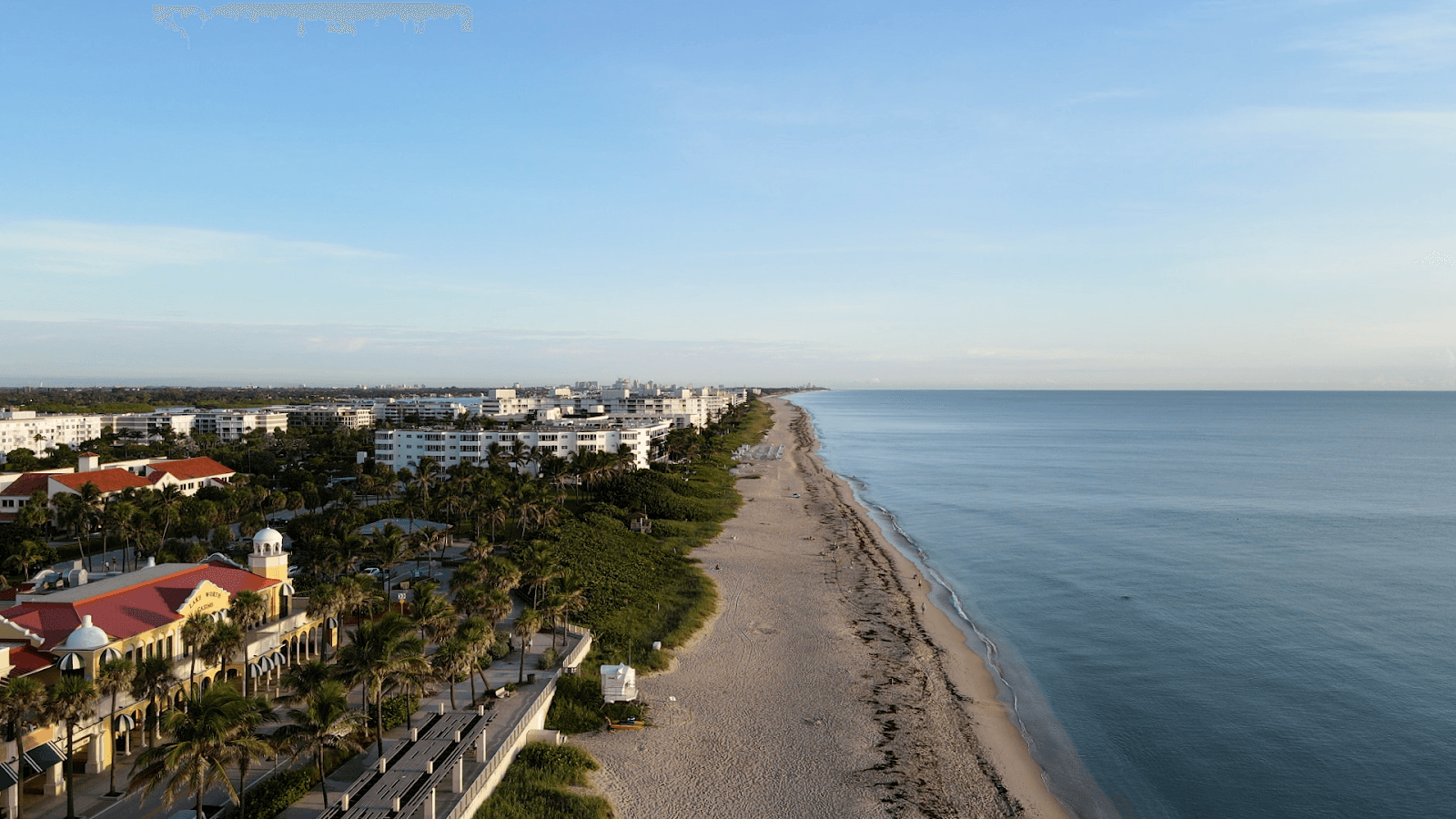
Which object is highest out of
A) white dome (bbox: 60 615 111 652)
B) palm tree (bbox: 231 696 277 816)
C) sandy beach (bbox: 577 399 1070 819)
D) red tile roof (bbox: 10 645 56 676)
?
white dome (bbox: 60 615 111 652)

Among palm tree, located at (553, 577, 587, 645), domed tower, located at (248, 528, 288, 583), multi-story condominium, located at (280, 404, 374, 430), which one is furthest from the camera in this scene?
multi-story condominium, located at (280, 404, 374, 430)

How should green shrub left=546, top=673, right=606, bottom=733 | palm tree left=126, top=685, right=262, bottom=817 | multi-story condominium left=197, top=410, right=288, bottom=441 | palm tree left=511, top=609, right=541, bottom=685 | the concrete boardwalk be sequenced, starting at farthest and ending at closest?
multi-story condominium left=197, top=410, right=288, bottom=441
palm tree left=511, top=609, right=541, bottom=685
green shrub left=546, top=673, right=606, bottom=733
the concrete boardwalk
palm tree left=126, top=685, right=262, bottom=817

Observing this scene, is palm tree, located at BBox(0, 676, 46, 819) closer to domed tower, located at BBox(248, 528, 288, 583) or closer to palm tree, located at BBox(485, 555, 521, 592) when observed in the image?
domed tower, located at BBox(248, 528, 288, 583)

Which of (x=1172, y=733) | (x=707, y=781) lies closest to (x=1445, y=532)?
(x=1172, y=733)

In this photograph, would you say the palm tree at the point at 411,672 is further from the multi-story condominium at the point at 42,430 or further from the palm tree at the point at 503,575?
the multi-story condominium at the point at 42,430

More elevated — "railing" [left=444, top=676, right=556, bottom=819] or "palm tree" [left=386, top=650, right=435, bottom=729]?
"palm tree" [left=386, top=650, right=435, bottom=729]

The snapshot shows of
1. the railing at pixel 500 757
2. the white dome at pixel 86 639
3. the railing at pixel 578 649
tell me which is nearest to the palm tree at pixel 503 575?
the railing at pixel 578 649

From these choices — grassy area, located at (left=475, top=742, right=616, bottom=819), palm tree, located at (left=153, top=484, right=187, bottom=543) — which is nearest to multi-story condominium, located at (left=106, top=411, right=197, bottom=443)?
palm tree, located at (left=153, top=484, right=187, bottom=543)

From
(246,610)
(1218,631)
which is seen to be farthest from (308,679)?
(1218,631)
